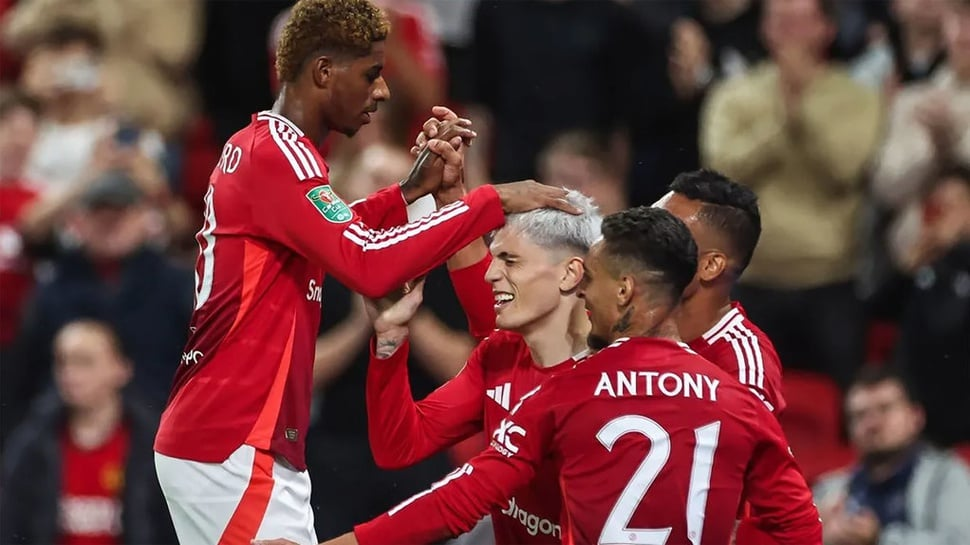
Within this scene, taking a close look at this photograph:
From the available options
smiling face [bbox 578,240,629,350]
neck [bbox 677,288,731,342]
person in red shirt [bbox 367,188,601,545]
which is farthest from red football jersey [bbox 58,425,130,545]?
smiling face [bbox 578,240,629,350]

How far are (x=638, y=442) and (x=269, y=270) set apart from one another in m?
1.10

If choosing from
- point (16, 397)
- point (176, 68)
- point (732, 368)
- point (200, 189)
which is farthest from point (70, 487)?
point (732, 368)

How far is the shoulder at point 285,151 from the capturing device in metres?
4.84

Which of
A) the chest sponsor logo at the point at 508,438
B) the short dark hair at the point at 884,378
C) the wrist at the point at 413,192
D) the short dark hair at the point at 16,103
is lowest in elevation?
the short dark hair at the point at 884,378

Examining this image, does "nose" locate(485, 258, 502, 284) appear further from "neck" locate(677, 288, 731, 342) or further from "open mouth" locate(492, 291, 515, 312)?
"neck" locate(677, 288, 731, 342)

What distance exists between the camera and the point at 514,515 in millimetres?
5273

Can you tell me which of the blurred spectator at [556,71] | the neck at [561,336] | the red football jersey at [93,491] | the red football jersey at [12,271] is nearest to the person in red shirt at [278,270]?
the neck at [561,336]

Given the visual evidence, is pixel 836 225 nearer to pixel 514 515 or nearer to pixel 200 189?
pixel 200 189

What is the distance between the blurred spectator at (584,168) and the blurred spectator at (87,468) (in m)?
2.26

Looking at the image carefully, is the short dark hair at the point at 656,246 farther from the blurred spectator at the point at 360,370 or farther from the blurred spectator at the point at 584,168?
the blurred spectator at the point at 584,168

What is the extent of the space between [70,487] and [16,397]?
104cm

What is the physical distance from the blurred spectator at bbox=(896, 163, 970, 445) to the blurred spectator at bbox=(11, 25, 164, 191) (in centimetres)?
407

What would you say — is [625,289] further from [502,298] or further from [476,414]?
[476,414]

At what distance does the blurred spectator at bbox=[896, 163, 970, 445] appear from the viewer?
8.34 meters
